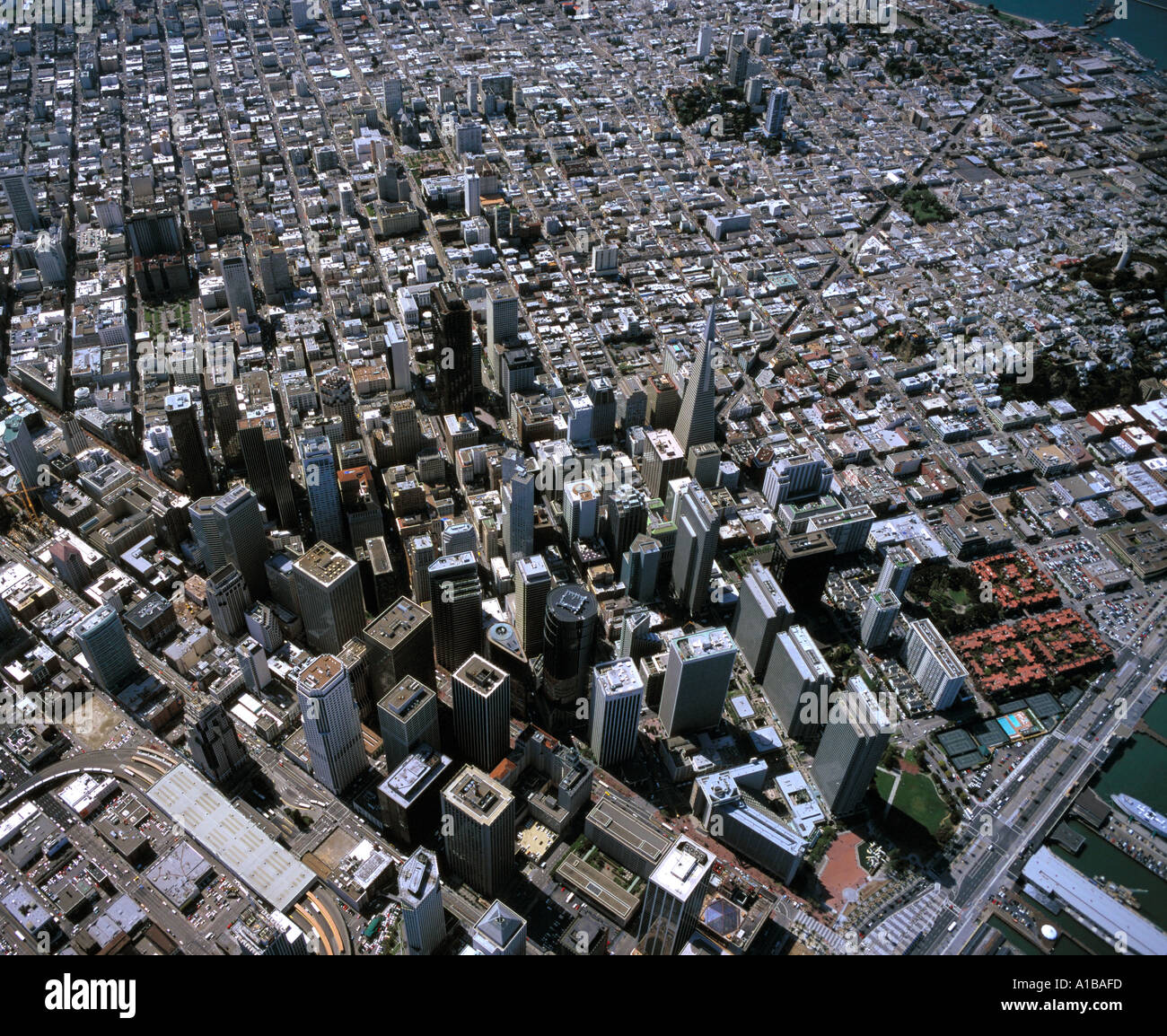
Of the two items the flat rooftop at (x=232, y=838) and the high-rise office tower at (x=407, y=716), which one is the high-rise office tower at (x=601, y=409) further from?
the flat rooftop at (x=232, y=838)

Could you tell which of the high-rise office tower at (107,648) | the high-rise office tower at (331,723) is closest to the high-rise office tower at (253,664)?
the high-rise office tower at (107,648)

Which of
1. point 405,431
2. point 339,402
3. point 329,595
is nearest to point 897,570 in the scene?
point 405,431

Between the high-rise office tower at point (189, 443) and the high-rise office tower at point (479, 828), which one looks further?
the high-rise office tower at point (189, 443)

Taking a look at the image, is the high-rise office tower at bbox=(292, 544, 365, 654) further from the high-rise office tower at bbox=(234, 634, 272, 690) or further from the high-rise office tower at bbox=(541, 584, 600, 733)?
the high-rise office tower at bbox=(541, 584, 600, 733)

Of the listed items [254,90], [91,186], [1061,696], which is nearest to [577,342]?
[1061,696]

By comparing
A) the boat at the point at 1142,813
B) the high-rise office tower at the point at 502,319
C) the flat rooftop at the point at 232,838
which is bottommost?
the boat at the point at 1142,813

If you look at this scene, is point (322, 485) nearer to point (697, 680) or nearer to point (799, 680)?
point (697, 680)
